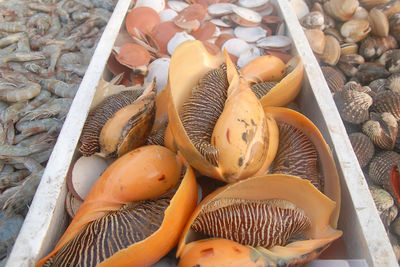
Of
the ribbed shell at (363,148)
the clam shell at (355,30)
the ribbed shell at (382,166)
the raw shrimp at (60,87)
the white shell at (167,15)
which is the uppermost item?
the white shell at (167,15)

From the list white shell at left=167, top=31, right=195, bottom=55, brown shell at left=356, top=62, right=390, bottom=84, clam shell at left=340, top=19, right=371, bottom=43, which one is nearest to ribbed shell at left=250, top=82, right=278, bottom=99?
white shell at left=167, top=31, right=195, bottom=55

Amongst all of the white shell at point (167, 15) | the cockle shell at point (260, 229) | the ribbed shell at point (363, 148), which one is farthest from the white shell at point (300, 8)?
the cockle shell at point (260, 229)

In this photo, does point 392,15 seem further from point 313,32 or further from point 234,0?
point 234,0

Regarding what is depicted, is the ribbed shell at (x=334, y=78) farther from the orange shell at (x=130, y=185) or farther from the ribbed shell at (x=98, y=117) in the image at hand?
the orange shell at (x=130, y=185)

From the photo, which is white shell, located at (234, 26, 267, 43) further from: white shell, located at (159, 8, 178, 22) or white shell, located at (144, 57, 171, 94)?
white shell, located at (144, 57, 171, 94)

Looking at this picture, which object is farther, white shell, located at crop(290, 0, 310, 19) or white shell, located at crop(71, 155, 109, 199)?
white shell, located at crop(290, 0, 310, 19)
